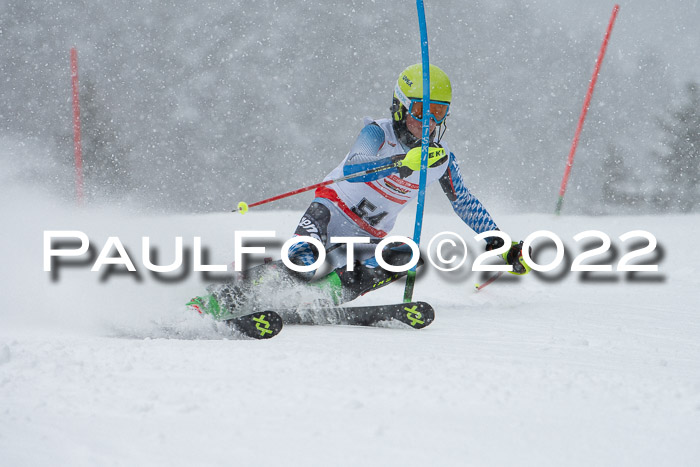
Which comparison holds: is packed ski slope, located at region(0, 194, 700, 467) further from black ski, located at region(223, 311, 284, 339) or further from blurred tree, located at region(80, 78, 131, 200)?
blurred tree, located at region(80, 78, 131, 200)

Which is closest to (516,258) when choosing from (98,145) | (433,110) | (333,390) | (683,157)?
(433,110)

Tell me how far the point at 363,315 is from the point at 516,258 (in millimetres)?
1132

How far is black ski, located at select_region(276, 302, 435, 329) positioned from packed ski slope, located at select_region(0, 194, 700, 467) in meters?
0.14

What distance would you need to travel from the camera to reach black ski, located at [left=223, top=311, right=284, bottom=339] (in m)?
2.47

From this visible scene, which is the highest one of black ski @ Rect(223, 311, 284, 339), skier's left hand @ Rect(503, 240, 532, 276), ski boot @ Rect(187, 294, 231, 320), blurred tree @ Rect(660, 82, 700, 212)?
blurred tree @ Rect(660, 82, 700, 212)

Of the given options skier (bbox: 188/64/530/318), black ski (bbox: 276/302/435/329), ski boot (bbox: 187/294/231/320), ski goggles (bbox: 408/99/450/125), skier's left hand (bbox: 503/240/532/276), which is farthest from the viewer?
skier's left hand (bbox: 503/240/532/276)

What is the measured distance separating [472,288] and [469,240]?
1.97 meters

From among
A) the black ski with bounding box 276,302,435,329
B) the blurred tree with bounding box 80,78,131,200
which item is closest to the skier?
the black ski with bounding box 276,302,435,329

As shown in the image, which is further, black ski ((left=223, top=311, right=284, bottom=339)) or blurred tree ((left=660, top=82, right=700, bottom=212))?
blurred tree ((left=660, top=82, right=700, bottom=212))

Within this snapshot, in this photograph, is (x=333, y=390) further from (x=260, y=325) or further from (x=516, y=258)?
(x=516, y=258)

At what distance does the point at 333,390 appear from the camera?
1473mm

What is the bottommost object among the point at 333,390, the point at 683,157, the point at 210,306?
the point at 333,390

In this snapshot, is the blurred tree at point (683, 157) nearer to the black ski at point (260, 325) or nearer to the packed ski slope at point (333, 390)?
the packed ski slope at point (333, 390)

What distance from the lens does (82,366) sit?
1653mm
